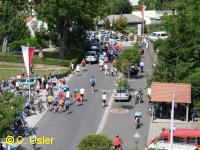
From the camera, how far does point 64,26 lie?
7350cm

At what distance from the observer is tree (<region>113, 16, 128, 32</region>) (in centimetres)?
11194

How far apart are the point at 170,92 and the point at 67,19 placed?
30.3m

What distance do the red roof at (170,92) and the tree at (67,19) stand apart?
2735 cm

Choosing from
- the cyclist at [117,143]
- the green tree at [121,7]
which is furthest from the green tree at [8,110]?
the green tree at [121,7]

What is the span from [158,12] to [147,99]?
82151mm

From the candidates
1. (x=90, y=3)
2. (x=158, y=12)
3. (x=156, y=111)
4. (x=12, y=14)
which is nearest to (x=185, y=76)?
(x=156, y=111)

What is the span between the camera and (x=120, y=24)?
367ft

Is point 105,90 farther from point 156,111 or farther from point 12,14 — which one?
point 12,14

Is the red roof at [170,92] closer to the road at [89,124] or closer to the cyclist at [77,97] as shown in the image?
the road at [89,124]

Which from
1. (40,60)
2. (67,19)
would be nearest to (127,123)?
(40,60)

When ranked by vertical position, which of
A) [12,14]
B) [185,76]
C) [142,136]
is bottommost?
[142,136]

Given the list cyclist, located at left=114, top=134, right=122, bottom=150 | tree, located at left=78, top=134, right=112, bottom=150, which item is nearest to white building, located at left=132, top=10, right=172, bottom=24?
cyclist, located at left=114, top=134, right=122, bottom=150

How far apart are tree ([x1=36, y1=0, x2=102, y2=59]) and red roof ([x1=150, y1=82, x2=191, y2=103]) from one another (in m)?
27.3

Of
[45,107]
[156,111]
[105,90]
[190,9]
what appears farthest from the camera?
[190,9]
